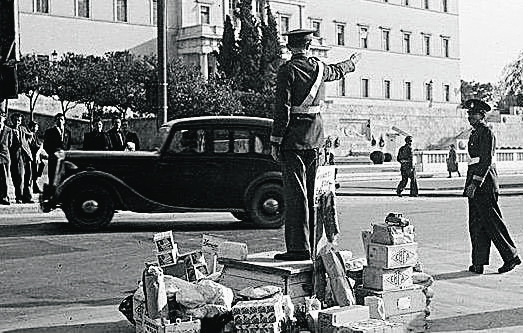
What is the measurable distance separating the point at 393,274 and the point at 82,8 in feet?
228

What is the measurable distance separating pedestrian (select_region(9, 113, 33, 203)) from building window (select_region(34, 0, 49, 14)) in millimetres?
52562

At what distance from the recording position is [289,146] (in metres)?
8.18

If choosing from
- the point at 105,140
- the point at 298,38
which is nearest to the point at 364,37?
the point at 105,140

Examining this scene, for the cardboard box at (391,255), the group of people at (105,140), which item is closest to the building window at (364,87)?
the group of people at (105,140)

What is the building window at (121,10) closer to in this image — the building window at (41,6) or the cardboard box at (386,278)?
the building window at (41,6)

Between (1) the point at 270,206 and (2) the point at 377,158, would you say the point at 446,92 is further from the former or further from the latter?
(1) the point at 270,206

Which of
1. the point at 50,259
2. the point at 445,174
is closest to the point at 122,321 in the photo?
the point at 50,259

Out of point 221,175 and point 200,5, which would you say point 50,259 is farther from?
point 200,5

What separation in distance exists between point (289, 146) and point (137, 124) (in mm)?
50765

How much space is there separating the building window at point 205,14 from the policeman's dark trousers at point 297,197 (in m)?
73.4

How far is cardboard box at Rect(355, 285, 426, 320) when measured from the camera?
7.36m

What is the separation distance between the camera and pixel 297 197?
8.13 metres

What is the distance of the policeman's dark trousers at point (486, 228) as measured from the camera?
10.5 m

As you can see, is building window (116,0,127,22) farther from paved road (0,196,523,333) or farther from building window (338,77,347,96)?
paved road (0,196,523,333)
